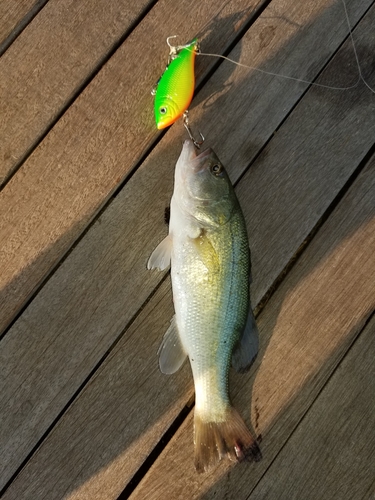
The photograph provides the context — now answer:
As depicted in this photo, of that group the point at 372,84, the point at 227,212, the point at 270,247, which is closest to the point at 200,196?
the point at 227,212

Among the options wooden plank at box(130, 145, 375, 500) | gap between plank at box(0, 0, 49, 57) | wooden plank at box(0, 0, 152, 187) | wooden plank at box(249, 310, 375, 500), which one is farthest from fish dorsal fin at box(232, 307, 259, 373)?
gap between plank at box(0, 0, 49, 57)

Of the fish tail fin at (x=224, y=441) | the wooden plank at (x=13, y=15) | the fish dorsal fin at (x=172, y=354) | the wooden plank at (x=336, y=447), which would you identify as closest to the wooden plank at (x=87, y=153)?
the wooden plank at (x=13, y=15)

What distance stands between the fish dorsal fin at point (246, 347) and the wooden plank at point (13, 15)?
6.15 ft

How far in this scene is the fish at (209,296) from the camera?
1.93 metres

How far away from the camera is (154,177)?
221 centimetres

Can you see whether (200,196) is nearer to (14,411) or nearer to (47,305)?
(47,305)

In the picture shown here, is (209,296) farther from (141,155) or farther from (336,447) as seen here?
(336,447)

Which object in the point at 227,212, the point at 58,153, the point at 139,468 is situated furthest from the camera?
the point at 58,153

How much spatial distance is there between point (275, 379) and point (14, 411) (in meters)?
1.24

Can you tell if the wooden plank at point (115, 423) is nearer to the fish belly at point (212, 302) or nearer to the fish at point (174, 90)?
the fish belly at point (212, 302)

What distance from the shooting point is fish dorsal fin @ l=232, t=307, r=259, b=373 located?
202 centimetres

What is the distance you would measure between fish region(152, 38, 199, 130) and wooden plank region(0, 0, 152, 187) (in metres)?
0.43

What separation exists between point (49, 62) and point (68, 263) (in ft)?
3.42

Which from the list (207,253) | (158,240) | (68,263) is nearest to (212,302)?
(207,253)
